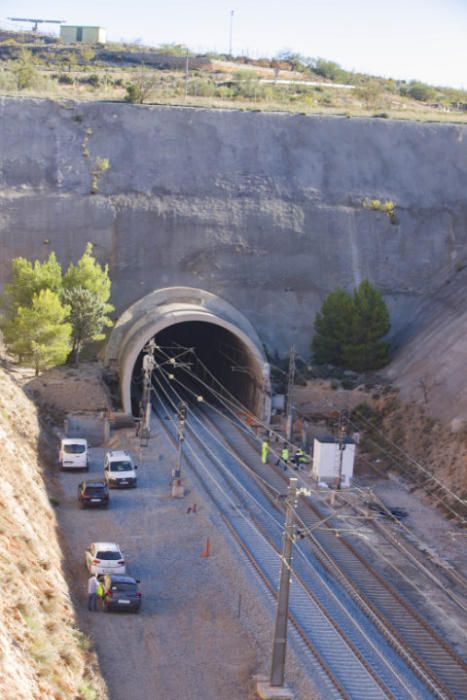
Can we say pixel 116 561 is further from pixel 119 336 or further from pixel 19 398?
pixel 119 336

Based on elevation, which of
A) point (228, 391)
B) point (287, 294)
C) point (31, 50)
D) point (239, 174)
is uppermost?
point (31, 50)

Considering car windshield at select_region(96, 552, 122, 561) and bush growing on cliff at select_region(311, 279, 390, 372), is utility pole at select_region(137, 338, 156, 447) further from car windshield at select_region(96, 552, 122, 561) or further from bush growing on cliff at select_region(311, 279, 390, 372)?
car windshield at select_region(96, 552, 122, 561)

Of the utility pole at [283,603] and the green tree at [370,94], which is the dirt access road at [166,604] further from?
the green tree at [370,94]

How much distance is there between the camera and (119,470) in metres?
43.0

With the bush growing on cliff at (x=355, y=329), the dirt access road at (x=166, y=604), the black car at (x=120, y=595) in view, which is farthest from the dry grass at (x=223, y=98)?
the black car at (x=120, y=595)

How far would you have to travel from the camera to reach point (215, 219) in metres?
62.7

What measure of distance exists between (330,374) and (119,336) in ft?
35.0

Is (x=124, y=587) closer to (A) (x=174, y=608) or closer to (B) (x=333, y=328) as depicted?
(A) (x=174, y=608)

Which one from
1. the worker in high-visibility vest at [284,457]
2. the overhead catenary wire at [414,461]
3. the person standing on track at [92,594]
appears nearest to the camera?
the person standing on track at [92,594]

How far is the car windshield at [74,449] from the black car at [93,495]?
14.5 ft

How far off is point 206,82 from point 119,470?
52.0 m

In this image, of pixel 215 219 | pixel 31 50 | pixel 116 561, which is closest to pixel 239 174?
pixel 215 219

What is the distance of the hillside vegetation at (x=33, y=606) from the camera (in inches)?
811

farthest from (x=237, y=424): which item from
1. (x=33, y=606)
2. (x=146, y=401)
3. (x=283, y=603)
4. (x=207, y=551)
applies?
(x=33, y=606)
